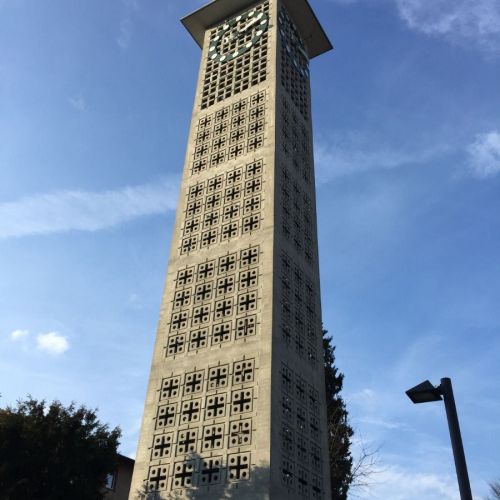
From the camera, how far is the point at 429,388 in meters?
9.09

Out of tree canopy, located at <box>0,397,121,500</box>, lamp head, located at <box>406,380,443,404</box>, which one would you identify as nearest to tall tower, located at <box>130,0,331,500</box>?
tree canopy, located at <box>0,397,121,500</box>

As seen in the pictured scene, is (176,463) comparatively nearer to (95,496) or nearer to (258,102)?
(95,496)

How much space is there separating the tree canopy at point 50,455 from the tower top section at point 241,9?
27.0 m

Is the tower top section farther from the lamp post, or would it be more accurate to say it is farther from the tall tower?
the lamp post

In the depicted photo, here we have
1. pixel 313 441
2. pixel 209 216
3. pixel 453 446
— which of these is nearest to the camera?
pixel 453 446

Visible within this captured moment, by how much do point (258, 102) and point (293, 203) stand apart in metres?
6.76

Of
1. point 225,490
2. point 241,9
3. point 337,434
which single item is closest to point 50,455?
point 225,490

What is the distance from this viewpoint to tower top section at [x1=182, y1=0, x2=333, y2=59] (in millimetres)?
38312

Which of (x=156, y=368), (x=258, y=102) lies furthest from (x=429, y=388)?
(x=258, y=102)

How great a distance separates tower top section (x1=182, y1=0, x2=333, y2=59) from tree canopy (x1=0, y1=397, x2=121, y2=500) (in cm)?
2700

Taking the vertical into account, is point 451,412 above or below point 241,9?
below

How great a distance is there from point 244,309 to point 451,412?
1495 centimetres

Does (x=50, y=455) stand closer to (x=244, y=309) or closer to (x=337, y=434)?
(x=244, y=309)

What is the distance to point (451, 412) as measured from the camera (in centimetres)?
886
